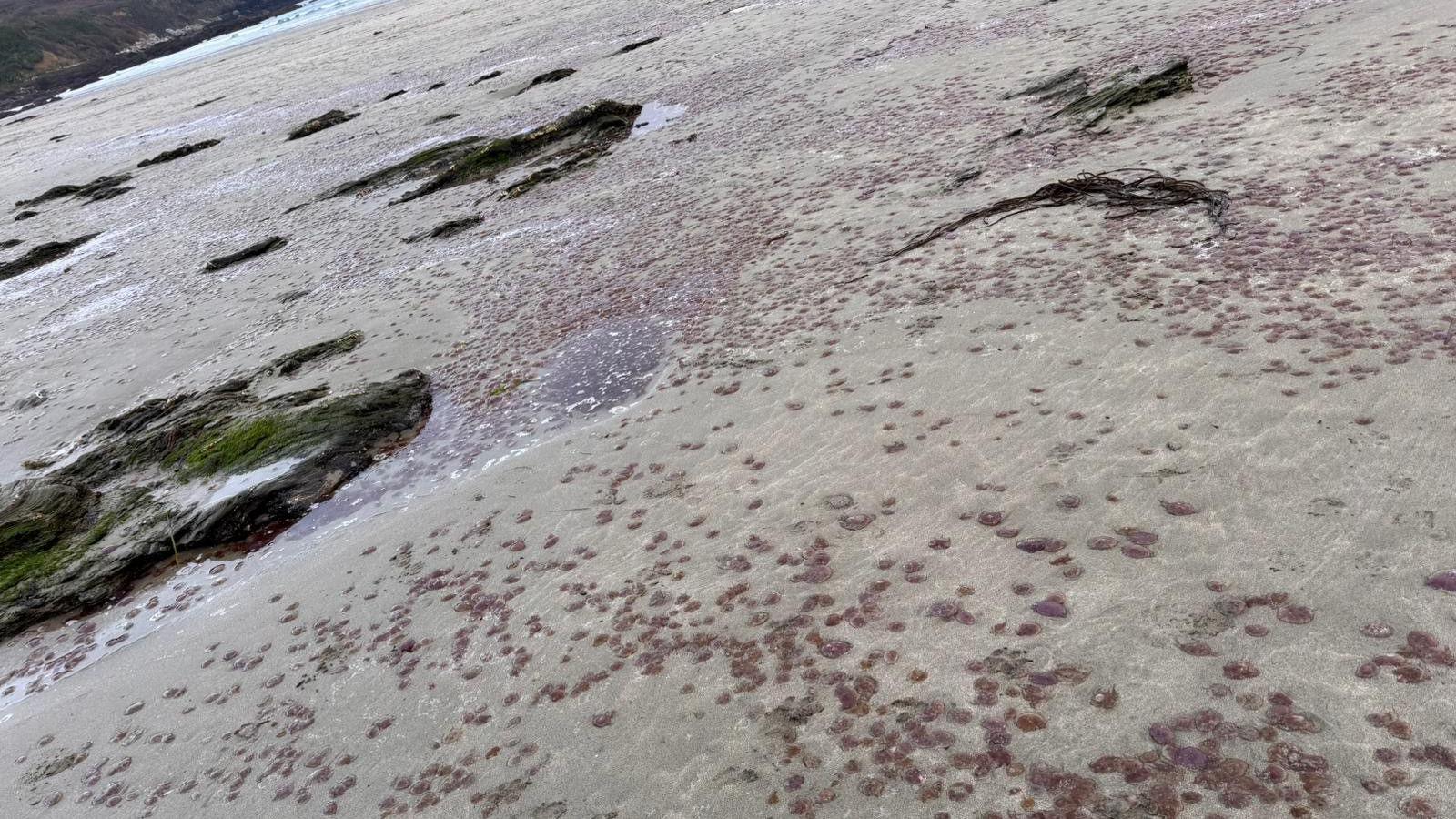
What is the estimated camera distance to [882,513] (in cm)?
689

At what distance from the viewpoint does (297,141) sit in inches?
1289

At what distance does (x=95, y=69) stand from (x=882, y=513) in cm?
12227

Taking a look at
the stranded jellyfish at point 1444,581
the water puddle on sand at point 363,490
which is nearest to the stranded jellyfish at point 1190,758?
the stranded jellyfish at point 1444,581

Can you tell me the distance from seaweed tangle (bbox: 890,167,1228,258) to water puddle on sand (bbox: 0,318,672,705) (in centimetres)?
414

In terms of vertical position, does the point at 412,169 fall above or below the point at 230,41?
below

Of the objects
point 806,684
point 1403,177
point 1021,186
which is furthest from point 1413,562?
point 1021,186

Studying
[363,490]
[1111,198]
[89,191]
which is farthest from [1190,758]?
[89,191]

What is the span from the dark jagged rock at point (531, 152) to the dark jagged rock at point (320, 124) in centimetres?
1174

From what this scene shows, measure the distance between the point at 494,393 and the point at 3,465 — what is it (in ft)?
28.4

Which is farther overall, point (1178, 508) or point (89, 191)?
point (89, 191)

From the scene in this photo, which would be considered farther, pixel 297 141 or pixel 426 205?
pixel 297 141

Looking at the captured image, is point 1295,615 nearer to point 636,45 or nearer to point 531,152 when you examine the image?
point 531,152

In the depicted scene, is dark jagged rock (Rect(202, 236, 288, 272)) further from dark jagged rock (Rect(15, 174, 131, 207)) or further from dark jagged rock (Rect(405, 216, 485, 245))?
dark jagged rock (Rect(15, 174, 131, 207))

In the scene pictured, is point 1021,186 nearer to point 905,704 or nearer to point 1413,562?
point 1413,562
